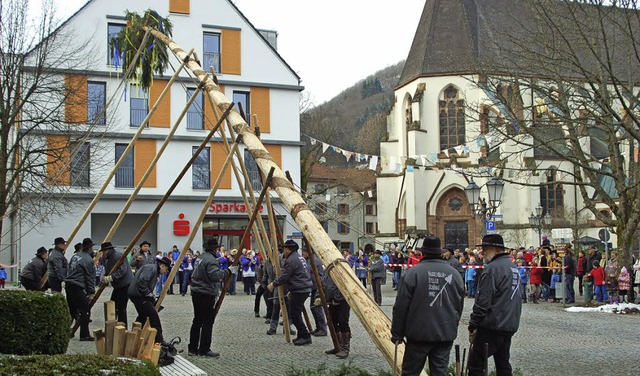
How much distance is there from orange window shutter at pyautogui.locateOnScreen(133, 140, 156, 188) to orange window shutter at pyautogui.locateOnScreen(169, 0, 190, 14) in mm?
6202

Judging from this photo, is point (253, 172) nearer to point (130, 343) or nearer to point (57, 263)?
point (57, 263)

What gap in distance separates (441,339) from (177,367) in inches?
151

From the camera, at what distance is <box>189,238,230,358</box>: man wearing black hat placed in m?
12.3

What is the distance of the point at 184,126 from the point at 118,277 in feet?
78.0

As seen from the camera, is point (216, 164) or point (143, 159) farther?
point (216, 164)

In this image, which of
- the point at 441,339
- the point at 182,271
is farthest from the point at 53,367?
the point at 182,271

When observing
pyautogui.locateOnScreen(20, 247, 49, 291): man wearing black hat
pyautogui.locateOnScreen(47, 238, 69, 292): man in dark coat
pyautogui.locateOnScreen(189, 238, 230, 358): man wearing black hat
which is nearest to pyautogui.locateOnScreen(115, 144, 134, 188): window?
pyautogui.locateOnScreen(20, 247, 49, 291): man wearing black hat

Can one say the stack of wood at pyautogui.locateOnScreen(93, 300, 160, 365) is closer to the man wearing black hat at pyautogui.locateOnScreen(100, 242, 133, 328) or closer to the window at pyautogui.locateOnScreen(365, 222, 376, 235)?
the man wearing black hat at pyautogui.locateOnScreen(100, 242, 133, 328)

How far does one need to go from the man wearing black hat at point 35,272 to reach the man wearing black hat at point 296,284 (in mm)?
4755

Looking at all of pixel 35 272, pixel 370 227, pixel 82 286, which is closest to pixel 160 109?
pixel 35 272

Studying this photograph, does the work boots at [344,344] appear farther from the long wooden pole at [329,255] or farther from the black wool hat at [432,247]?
the black wool hat at [432,247]

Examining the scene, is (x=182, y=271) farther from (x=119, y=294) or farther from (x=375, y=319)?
(x=375, y=319)

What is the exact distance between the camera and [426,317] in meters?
7.44

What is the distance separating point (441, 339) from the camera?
7.43m
